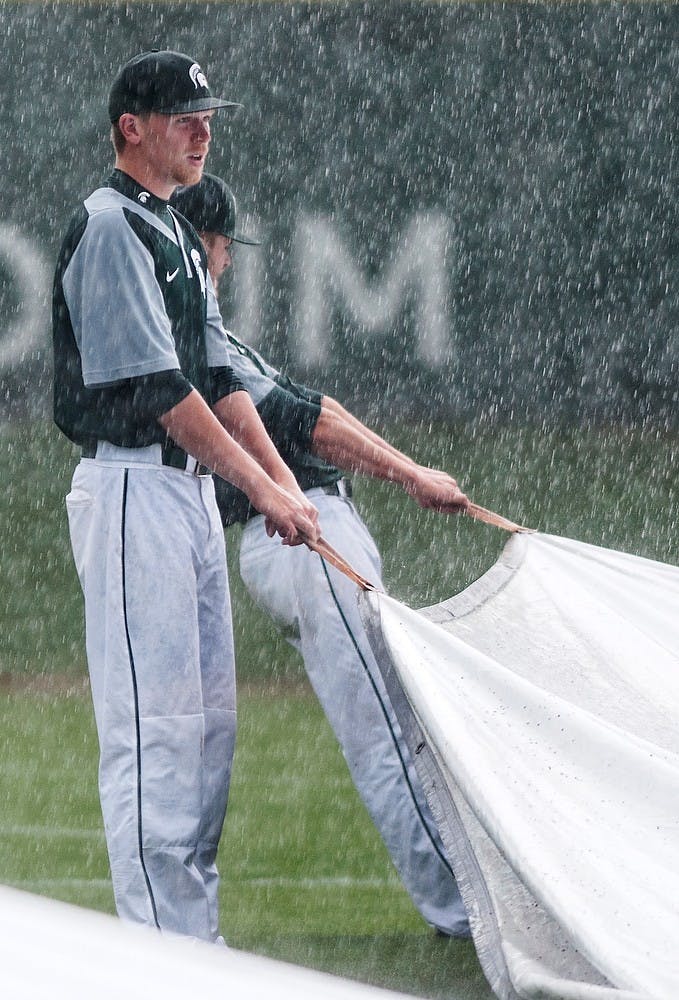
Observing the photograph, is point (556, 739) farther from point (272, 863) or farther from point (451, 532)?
point (451, 532)

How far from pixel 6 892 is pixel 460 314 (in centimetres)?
623

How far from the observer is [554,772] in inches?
93.6

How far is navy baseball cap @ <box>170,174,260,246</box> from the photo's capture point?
123 inches

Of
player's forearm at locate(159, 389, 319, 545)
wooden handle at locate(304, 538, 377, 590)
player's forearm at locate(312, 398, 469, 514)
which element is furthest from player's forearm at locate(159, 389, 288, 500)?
player's forearm at locate(312, 398, 469, 514)

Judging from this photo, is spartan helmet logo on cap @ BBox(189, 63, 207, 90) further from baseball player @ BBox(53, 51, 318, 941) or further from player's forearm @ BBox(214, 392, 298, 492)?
player's forearm @ BBox(214, 392, 298, 492)

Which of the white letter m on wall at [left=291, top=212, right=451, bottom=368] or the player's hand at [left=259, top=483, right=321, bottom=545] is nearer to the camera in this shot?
the player's hand at [left=259, top=483, right=321, bottom=545]

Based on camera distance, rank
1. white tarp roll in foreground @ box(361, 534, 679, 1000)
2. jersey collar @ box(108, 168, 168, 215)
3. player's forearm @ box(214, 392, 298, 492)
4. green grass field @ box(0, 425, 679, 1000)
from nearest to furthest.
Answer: white tarp roll in foreground @ box(361, 534, 679, 1000)
jersey collar @ box(108, 168, 168, 215)
player's forearm @ box(214, 392, 298, 492)
green grass field @ box(0, 425, 679, 1000)

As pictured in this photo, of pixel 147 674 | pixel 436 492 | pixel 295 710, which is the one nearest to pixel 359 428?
pixel 436 492

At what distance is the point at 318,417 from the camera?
3076mm

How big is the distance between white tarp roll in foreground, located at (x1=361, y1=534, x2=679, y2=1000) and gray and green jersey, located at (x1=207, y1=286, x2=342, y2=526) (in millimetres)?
411

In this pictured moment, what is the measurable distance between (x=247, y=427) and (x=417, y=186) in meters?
4.44

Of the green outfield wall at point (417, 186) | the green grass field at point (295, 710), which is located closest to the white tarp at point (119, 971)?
the green grass field at point (295, 710)

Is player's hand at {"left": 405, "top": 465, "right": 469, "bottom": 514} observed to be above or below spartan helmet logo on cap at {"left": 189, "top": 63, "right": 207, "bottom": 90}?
below

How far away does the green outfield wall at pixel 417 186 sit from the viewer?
6922mm
